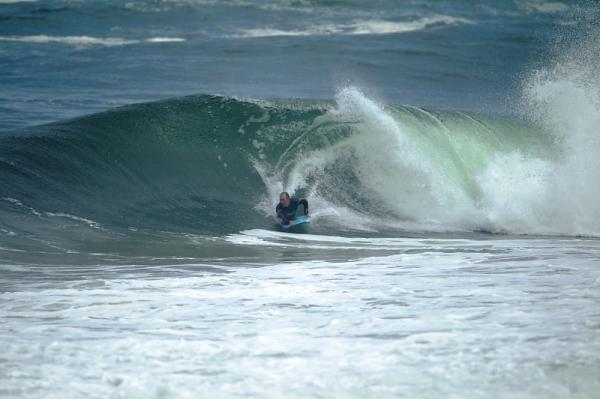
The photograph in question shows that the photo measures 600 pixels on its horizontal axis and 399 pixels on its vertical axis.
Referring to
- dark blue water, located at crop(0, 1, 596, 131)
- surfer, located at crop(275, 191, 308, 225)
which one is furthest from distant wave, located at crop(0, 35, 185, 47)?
surfer, located at crop(275, 191, 308, 225)

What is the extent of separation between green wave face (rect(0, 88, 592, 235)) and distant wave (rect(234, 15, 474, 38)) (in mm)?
21421

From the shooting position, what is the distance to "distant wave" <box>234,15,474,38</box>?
38625 mm

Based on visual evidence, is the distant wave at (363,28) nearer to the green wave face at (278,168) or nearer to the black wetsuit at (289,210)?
the green wave face at (278,168)

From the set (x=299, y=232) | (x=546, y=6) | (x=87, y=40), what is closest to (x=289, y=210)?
(x=299, y=232)

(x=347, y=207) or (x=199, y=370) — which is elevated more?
(x=347, y=207)

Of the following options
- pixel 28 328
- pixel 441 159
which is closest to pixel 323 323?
pixel 28 328

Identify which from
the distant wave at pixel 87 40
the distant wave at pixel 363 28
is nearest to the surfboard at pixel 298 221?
the distant wave at pixel 87 40

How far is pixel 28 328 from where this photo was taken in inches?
278

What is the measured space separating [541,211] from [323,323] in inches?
277

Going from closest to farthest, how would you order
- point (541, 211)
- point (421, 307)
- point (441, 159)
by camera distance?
point (421, 307)
point (541, 211)
point (441, 159)

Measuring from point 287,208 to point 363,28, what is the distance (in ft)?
96.1

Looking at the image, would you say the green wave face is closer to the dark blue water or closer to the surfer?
the surfer

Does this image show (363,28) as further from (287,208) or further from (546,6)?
(287,208)

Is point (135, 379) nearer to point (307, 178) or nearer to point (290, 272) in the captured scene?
point (290, 272)
